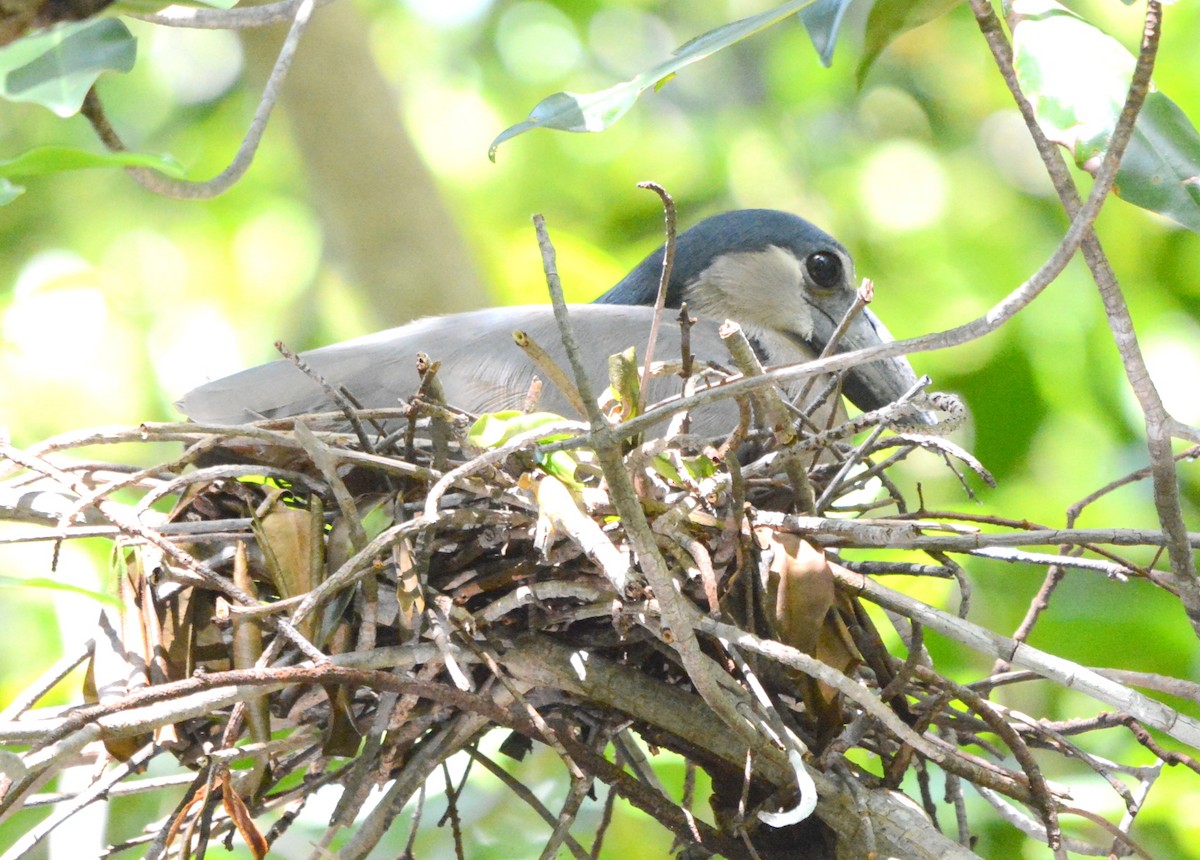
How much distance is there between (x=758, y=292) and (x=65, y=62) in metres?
1.53

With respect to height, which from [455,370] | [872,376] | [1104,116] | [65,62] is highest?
[65,62]

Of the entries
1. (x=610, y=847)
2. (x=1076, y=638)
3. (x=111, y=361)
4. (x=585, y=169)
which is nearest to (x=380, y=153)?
(x=585, y=169)

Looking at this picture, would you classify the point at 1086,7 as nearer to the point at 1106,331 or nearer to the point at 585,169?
the point at 1106,331

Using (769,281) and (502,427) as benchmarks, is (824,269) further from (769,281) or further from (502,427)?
(502,427)

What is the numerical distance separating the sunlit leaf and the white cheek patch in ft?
3.22

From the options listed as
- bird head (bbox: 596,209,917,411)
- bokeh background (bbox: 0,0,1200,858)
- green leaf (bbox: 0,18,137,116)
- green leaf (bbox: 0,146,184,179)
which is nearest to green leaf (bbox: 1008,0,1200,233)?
green leaf (bbox: 0,146,184,179)

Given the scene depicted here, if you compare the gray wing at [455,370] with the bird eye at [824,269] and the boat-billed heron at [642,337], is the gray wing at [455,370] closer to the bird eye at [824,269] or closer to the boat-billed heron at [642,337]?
the boat-billed heron at [642,337]

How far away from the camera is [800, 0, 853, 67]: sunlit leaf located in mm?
1697

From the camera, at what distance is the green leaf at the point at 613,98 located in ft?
5.06

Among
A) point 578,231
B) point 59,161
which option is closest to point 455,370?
point 59,161

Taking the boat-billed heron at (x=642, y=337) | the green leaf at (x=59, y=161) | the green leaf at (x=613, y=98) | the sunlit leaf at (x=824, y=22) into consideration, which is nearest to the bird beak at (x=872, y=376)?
the boat-billed heron at (x=642, y=337)

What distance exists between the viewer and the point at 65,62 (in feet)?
5.05

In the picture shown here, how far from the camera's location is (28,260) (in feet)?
17.2

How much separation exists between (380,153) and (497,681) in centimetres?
235
